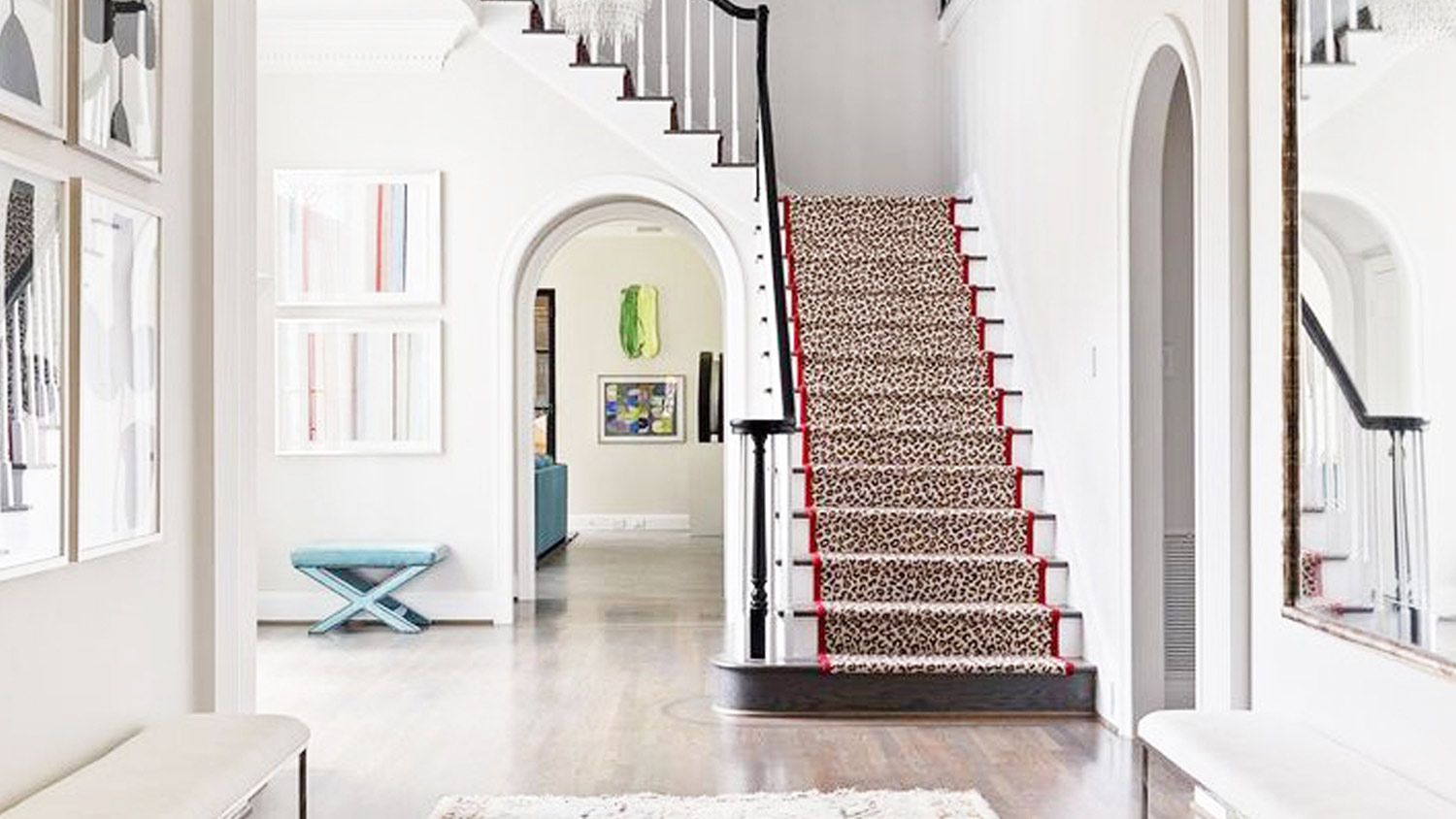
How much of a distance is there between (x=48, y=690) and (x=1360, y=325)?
2.92 meters

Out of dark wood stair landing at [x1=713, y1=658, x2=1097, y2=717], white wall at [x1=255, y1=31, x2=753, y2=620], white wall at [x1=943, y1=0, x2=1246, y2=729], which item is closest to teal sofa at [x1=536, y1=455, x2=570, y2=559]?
white wall at [x1=255, y1=31, x2=753, y2=620]

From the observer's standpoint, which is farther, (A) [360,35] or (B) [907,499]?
(A) [360,35]

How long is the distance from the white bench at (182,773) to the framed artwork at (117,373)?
0.45 meters

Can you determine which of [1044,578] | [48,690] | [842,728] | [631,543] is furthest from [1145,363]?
[631,543]

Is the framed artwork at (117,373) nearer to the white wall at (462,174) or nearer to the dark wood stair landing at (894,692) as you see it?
the dark wood stair landing at (894,692)

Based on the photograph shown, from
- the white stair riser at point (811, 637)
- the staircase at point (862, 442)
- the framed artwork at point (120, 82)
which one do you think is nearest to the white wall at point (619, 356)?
the staircase at point (862, 442)

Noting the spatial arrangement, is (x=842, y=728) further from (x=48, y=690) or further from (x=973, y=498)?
(x=48, y=690)

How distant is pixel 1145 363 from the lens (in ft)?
17.5

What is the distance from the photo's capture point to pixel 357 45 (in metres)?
8.17

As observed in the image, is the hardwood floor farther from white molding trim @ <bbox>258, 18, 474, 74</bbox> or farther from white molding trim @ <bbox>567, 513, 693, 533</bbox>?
white molding trim @ <bbox>567, 513, 693, 533</bbox>

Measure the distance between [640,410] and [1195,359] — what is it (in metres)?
10.5

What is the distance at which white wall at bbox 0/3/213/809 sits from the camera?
9.96 ft

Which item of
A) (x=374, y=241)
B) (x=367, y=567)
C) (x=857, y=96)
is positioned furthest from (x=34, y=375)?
(x=857, y=96)

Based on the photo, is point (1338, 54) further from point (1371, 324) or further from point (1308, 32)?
point (1371, 324)
